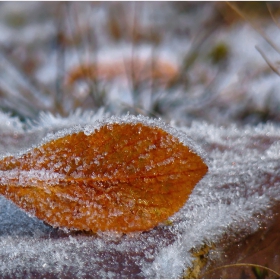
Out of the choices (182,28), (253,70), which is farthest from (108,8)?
(253,70)

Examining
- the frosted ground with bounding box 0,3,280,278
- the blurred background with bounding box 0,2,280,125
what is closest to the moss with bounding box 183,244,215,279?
the frosted ground with bounding box 0,3,280,278

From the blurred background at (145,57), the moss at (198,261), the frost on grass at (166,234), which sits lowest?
the moss at (198,261)

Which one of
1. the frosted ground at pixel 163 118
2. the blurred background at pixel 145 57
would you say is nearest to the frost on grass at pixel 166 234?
the frosted ground at pixel 163 118

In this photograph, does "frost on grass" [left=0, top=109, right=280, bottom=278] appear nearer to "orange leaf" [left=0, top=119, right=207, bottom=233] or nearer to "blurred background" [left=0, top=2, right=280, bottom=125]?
"orange leaf" [left=0, top=119, right=207, bottom=233]

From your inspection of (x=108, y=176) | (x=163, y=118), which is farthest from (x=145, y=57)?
(x=108, y=176)

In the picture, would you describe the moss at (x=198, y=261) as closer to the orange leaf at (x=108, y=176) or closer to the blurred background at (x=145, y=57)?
the orange leaf at (x=108, y=176)

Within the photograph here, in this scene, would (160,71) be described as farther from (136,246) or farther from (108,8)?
(136,246)
